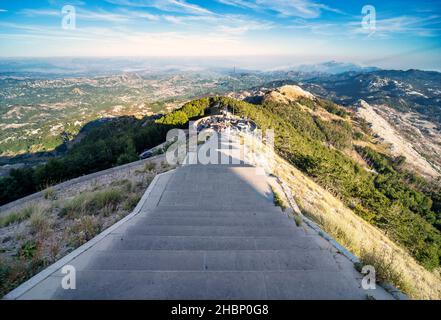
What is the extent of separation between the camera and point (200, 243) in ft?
14.6

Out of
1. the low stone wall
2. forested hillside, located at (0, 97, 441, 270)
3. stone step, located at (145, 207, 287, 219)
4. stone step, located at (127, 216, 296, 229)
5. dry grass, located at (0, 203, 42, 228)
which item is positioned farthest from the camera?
forested hillside, located at (0, 97, 441, 270)

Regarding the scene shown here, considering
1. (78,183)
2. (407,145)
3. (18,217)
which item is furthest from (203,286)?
(407,145)

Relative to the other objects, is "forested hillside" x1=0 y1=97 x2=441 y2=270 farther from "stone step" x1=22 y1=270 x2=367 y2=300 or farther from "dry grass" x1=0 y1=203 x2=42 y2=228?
"stone step" x1=22 y1=270 x2=367 y2=300

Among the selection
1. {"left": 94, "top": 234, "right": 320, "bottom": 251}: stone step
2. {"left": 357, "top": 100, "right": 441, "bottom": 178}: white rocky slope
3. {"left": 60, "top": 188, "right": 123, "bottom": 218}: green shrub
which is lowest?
{"left": 357, "top": 100, "right": 441, "bottom": 178}: white rocky slope

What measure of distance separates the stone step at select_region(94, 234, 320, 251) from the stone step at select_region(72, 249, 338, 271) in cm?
31

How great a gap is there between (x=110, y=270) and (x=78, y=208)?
5.03 m

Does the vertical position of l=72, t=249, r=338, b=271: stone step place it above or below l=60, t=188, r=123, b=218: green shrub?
above

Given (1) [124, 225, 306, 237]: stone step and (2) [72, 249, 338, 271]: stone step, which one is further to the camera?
(1) [124, 225, 306, 237]: stone step

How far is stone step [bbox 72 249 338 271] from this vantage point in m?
3.59

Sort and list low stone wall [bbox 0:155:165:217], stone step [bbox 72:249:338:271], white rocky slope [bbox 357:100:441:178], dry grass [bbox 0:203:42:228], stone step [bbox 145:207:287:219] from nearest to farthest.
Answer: stone step [bbox 72:249:338:271] < stone step [bbox 145:207:287:219] < dry grass [bbox 0:203:42:228] < low stone wall [bbox 0:155:165:217] < white rocky slope [bbox 357:100:441:178]

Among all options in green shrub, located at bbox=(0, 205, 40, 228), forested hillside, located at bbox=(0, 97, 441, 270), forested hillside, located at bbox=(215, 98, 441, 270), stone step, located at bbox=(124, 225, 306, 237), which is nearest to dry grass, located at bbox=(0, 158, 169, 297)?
green shrub, located at bbox=(0, 205, 40, 228)

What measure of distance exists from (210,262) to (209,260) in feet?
0.16

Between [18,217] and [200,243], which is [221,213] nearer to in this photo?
[200,243]

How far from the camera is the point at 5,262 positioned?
454 cm
